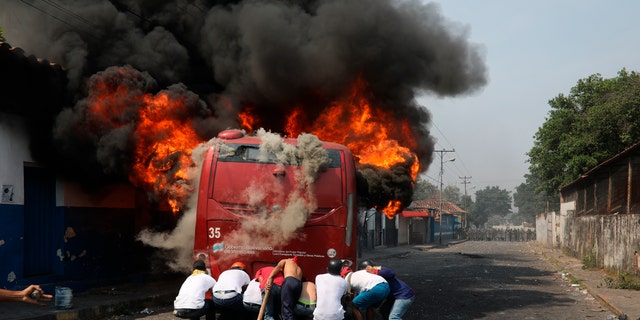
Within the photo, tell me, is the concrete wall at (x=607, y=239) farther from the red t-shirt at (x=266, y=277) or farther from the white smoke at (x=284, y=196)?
the red t-shirt at (x=266, y=277)

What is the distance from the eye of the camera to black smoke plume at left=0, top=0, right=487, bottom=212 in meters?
15.2

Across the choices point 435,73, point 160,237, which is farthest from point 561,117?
point 160,237

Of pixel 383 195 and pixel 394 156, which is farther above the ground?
pixel 394 156

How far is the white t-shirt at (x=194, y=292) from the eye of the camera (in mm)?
7921

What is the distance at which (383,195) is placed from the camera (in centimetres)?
1289

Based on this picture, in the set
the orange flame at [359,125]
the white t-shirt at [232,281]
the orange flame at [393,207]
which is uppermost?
the orange flame at [359,125]

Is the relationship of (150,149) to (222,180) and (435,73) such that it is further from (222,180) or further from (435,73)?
(435,73)

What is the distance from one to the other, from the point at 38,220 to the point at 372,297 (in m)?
8.54

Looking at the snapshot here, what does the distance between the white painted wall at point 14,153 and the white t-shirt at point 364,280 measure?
752cm

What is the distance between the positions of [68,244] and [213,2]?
26.3 feet

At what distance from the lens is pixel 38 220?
516 inches

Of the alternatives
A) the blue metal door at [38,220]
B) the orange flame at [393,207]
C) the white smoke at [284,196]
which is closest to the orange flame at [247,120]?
the orange flame at [393,207]

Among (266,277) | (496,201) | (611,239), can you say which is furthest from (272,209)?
(496,201)

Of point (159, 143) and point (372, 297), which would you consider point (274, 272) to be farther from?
point (159, 143)
